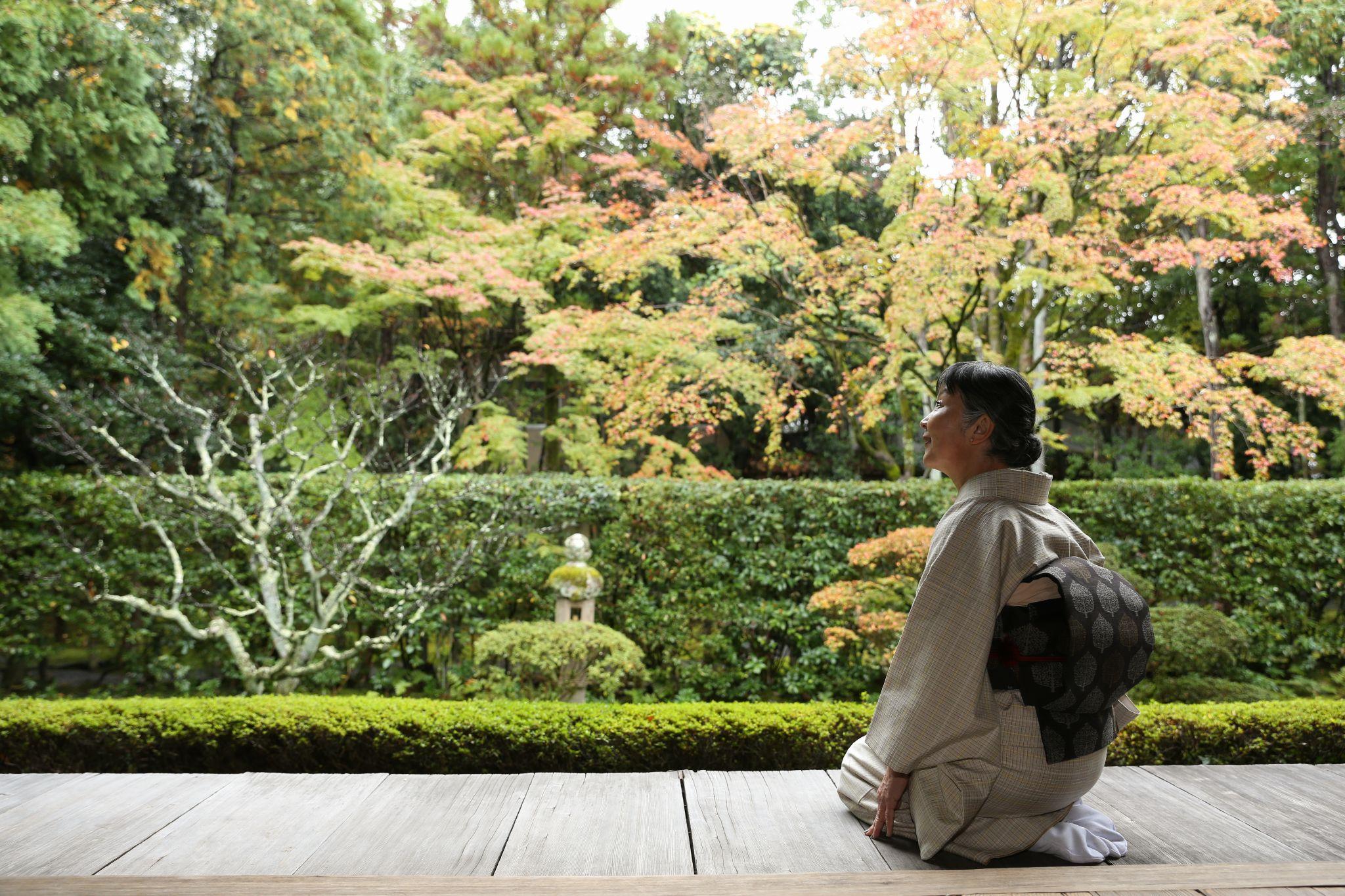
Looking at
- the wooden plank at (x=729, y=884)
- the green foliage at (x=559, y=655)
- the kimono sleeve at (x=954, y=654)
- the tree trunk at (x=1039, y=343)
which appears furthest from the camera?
the tree trunk at (x=1039, y=343)

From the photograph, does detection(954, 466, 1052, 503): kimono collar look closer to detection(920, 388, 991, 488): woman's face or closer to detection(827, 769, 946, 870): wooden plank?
detection(920, 388, 991, 488): woman's face

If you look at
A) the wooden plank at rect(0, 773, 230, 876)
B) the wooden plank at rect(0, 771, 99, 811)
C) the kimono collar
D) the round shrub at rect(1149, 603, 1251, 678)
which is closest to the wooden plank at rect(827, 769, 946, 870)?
the kimono collar

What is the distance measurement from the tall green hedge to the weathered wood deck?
3321 mm

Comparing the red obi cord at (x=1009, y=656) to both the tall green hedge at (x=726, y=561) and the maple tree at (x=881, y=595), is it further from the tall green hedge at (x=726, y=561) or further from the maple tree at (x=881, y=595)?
the tall green hedge at (x=726, y=561)

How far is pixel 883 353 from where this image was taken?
7.81 m

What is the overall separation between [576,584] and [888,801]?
3.62m

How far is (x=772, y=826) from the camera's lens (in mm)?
2387

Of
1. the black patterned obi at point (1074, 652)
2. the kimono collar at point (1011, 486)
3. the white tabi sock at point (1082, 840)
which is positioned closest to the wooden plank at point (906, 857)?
the white tabi sock at point (1082, 840)

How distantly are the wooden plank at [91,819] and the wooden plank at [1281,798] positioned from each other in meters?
2.97

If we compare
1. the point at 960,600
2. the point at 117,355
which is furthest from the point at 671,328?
the point at 960,600

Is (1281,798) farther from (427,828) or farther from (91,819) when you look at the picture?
(91,819)

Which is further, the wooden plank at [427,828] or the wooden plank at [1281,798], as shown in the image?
the wooden plank at [1281,798]

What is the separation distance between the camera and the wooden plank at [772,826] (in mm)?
2145

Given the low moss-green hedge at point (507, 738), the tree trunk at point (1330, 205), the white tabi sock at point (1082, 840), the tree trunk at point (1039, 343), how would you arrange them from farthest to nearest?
1. the tree trunk at point (1330, 205)
2. the tree trunk at point (1039, 343)
3. the low moss-green hedge at point (507, 738)
4. the white tabi sock at point (1082, 840)
